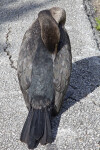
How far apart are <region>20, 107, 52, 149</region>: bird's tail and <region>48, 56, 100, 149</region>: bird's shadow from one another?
278 millimetres

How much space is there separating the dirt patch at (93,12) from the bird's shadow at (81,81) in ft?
2.32

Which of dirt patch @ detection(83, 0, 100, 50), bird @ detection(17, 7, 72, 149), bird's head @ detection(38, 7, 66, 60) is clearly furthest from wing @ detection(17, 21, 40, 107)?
dirt patch @ detection(83, 0, 100, 50)

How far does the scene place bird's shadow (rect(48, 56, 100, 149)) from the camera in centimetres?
431

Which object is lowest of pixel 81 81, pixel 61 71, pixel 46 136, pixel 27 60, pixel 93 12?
pixel 93 12

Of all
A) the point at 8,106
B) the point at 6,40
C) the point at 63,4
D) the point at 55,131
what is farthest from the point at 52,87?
the point at 63,4

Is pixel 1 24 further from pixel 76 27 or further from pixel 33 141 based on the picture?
pixel 33 141

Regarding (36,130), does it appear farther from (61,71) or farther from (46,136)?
(61,71)

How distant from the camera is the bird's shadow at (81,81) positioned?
14.1 ft

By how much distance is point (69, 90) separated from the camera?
4.55 m

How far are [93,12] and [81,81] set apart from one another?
262 cm

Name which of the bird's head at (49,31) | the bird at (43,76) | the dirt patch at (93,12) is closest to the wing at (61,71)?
the bird at (43,76)

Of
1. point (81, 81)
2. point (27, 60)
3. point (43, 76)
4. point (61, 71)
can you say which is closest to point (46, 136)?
point (43, 76)

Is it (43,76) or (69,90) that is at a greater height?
(43,76)

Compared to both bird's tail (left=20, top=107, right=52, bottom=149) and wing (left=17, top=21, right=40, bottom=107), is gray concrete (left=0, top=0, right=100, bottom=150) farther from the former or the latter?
wing (left=17, top=21, right=40, bottom=107)
